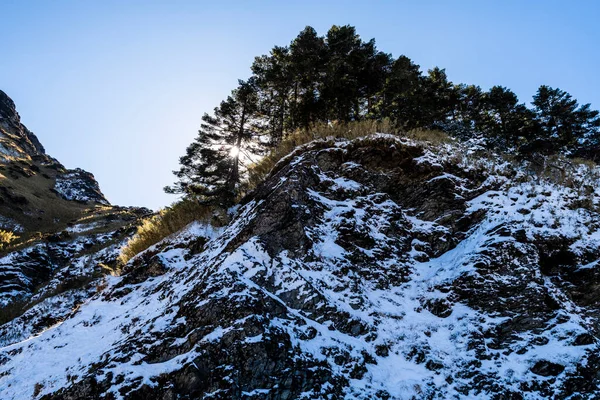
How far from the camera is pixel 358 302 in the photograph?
7164 millimetres

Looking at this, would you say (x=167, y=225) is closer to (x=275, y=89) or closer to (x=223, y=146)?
(x=223, y=146)

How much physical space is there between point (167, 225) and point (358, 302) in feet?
29.6

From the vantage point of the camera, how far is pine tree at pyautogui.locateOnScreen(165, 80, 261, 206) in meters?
17.9

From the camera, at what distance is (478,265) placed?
7410 mm

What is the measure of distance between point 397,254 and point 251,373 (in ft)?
15.9

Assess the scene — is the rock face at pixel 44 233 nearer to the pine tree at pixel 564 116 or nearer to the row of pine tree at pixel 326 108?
the row of pine tree at pixel 326 108

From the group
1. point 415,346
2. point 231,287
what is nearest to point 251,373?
point 231,287

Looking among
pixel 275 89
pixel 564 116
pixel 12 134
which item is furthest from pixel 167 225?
pixel 12 134

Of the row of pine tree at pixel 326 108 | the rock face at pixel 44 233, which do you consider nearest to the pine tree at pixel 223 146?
the row of pine tree at pixel 326 108

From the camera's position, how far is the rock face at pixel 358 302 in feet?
17.7

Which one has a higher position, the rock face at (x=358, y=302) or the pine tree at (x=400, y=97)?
the pine tree at (x=400, y=97)

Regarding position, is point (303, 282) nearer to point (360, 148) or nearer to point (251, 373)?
point (251, 373)

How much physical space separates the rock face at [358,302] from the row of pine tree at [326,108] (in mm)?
8280

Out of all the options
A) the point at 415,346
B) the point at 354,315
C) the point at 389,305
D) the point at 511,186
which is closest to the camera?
the point at 415,346
